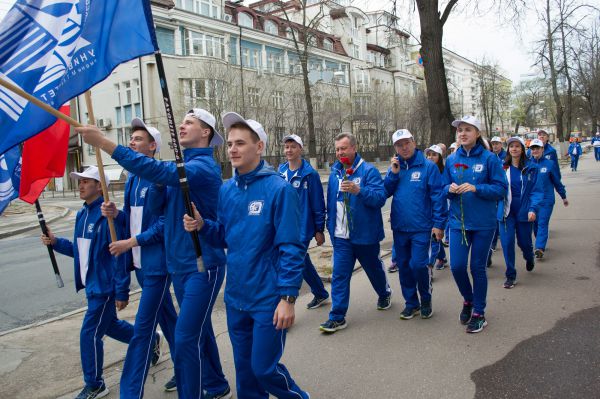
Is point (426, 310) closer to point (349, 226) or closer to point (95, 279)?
point (349, 226)

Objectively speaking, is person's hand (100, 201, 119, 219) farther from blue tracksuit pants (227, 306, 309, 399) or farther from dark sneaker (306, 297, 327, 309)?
dark sneaker (306, 297, 327, 309)

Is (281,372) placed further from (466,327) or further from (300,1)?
(300,1)

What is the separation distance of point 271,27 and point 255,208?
1866 inches

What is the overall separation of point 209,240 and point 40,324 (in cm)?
374

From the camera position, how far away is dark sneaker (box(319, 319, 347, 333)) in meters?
5.16

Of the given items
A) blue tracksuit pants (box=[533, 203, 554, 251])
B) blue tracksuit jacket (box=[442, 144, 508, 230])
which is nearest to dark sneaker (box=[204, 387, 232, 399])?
blue tracksuit jacket (box=[442, 144, 508, 230])

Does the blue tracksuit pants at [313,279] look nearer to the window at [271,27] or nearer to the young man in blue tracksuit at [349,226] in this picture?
the young man in blue tracksuit at [349,226]

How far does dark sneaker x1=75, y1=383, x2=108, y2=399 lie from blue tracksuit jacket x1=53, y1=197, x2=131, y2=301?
74 centimetres

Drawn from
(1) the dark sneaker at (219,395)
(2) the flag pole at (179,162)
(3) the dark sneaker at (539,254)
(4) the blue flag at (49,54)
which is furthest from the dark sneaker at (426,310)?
(4) the blue flag at (49,54)

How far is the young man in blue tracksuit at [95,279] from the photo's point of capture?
4.03 metres

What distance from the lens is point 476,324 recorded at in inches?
194

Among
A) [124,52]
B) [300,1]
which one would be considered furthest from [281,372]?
[300,1]

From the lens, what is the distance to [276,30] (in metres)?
48.2

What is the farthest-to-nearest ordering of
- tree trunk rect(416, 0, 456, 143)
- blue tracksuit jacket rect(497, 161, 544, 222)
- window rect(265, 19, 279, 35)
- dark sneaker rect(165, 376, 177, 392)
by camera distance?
window rect(265, 19, 279, 35)
tree trunk rect(416, 0, 456, 143)
blue tracksuit jacket rect(497, 161, 544, 222)
dark sneaker rect(165, 376, 177, 392)
